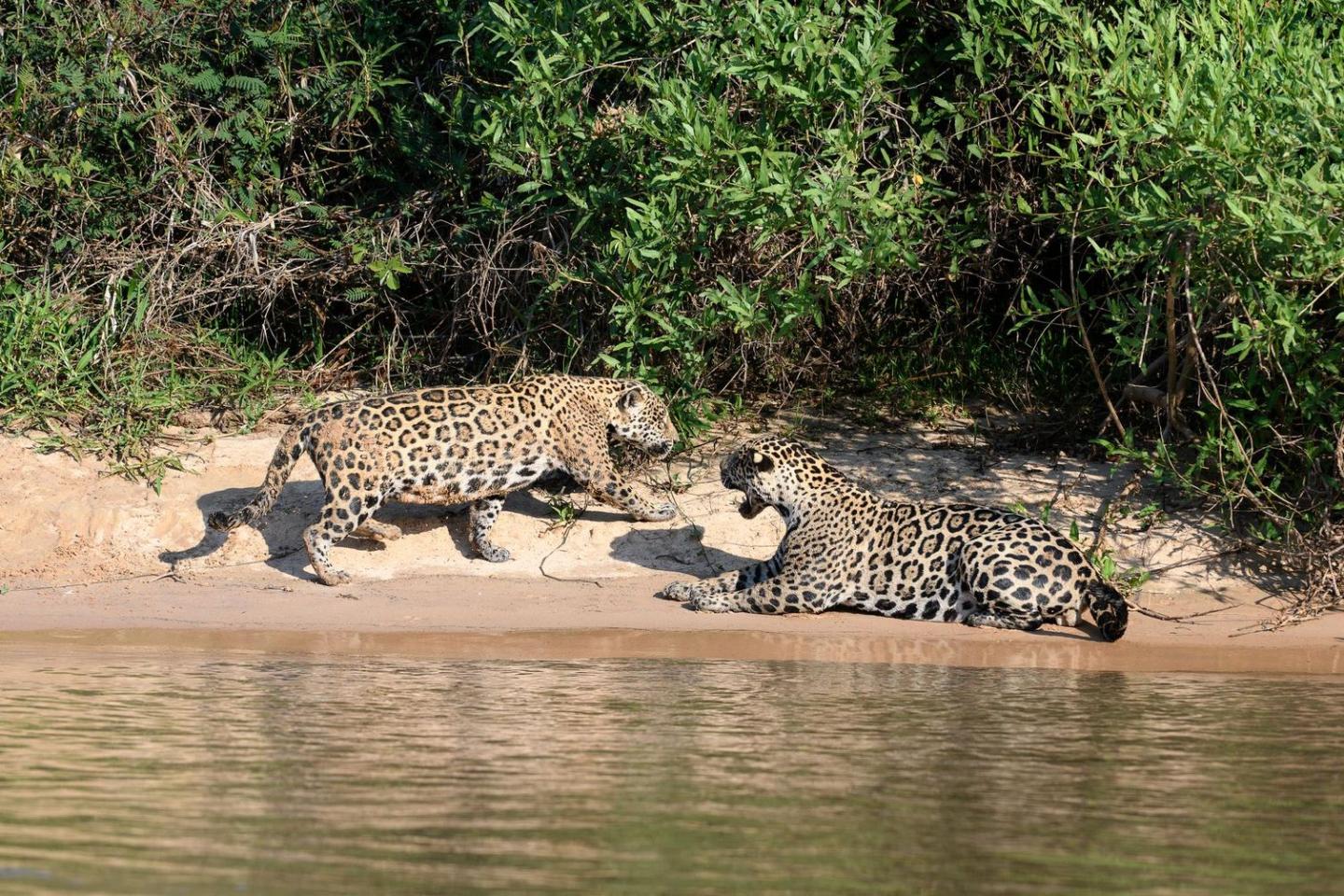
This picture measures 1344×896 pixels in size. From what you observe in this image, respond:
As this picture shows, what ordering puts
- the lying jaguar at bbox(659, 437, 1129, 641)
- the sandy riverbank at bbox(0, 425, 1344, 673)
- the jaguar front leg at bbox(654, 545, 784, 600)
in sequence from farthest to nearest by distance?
1. the jaguar front leg at bbox(654, 545, 784, 600)
2. the lying jaguar at bbox(659, 437, 1129, 641)
3. the sandy riverbank at bbox(0, 425, 1344, 673)

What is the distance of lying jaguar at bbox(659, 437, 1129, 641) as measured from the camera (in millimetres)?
9094

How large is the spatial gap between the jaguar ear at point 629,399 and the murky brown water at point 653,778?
270cm

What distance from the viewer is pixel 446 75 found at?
12.0 meters

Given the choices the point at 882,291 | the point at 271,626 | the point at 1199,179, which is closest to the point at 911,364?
the point at 882,291

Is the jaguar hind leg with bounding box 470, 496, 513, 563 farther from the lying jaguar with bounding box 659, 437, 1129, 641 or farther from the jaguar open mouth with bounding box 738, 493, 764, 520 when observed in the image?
the jaguar open mouth with bounding box 738, 493, 764, 520

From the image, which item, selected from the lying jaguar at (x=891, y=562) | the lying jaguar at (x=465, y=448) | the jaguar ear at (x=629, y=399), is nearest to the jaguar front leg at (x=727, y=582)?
the lying jaguar at (x=891, y=562)

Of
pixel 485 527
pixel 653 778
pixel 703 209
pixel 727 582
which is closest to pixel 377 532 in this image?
pixel 485 527

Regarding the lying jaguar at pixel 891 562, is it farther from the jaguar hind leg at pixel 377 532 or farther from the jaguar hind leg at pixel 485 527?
the jaguar hind leg at pixel 377 532

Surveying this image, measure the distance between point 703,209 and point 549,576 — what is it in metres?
2.31

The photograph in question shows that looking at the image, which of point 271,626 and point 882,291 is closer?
point 271,626

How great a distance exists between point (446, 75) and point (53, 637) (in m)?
5.01

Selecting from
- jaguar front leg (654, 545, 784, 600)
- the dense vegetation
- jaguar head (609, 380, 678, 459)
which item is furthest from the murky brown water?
jaguar head (609, 380, 678, 459)

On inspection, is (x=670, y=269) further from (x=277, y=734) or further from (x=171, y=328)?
(x=277, y=734)

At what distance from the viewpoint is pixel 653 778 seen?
5906 mm
